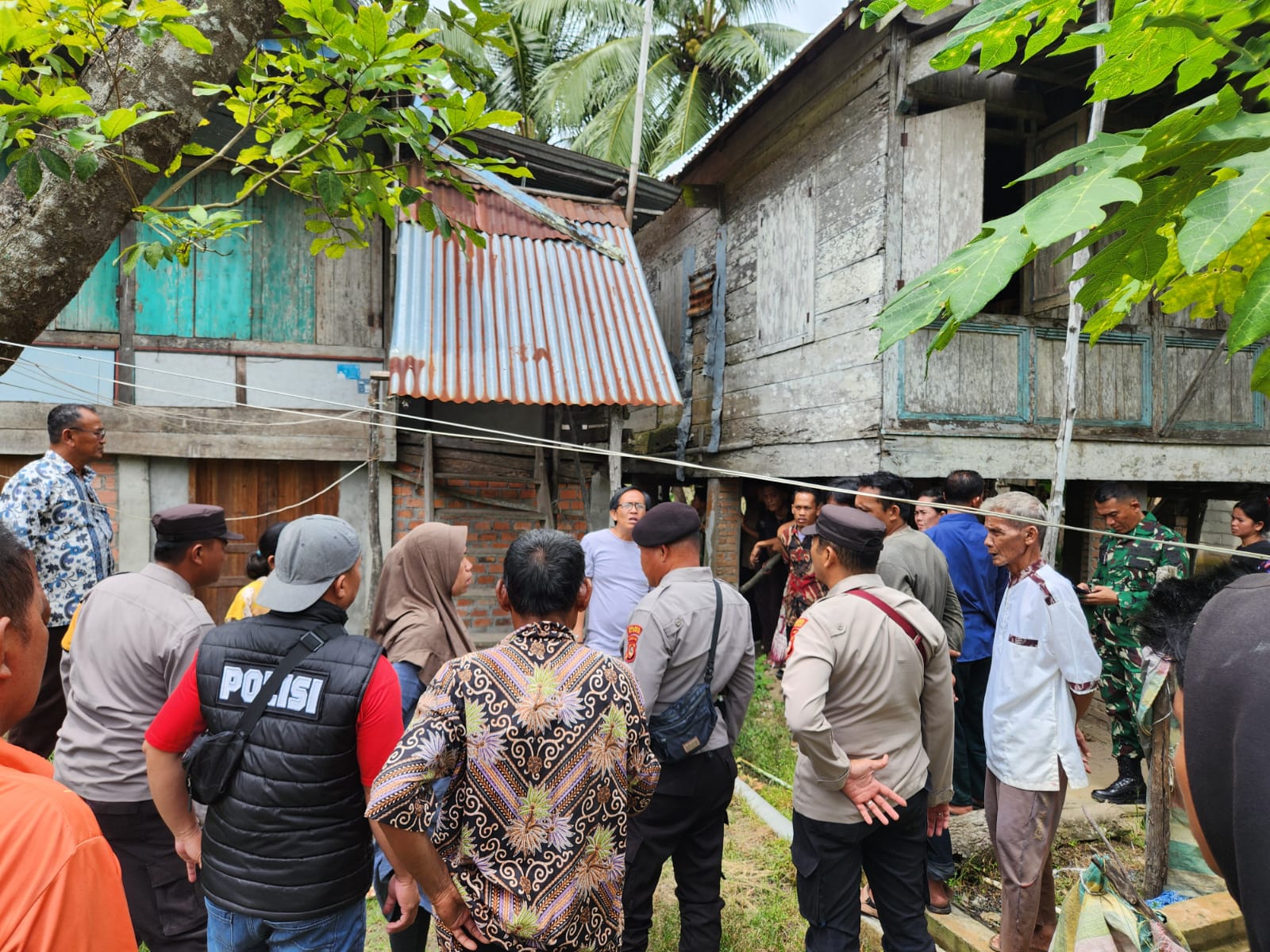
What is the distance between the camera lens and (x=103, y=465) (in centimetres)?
599

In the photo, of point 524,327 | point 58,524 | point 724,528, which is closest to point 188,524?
point 58,524

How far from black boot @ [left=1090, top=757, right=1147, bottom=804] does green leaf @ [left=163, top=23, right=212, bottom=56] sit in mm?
5846

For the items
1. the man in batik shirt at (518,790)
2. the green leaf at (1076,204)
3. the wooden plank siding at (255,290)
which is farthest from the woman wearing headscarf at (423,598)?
the wooden plank siding at (255,290)

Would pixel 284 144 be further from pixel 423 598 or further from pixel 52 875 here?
pixel 52 875

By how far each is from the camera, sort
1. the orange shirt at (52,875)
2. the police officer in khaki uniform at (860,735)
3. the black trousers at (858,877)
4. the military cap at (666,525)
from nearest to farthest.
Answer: the orange shirt at (52,875) → the police officer in khaki uniform at (860,735) → the black trousers at (858,877) → the military cap at (666,525)

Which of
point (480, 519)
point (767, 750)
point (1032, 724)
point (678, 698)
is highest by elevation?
point (480, 519)

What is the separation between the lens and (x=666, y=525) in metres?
3.05

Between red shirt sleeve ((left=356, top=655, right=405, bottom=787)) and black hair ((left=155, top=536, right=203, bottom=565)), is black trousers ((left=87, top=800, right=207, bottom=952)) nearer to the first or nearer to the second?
black hair ((left=155, top=536, right=203, bottom=565))

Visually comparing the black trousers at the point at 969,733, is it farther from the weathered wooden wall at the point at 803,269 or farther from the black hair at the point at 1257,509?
the weathered wooden wall at the point at 803,269

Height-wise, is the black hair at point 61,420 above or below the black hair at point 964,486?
above

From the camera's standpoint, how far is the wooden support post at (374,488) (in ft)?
21.0

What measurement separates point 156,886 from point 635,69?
48.3 ft

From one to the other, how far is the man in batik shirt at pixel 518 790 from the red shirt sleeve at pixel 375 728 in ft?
0.67

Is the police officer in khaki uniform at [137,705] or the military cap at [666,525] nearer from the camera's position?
the police officer in khaki uniform at [137,705]
